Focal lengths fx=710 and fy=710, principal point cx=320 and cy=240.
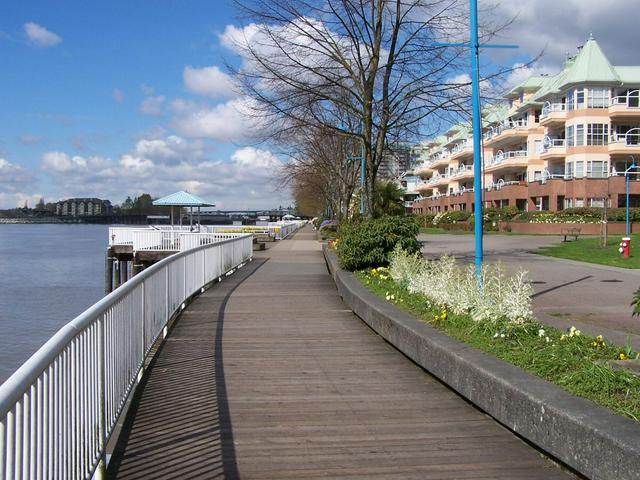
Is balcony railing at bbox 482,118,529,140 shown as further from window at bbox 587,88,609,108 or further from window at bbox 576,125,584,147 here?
window at bbox 587,88,609,108

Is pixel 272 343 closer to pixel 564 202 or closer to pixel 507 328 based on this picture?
pixel 507 328

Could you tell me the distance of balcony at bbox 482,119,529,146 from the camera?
69.6m

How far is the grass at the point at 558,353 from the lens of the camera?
203 inches

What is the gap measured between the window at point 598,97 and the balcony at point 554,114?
2981 mm

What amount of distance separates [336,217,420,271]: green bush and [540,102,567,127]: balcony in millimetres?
47866

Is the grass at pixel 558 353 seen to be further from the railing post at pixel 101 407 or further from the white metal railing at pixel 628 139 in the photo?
the white metal railing at pixel 628 139

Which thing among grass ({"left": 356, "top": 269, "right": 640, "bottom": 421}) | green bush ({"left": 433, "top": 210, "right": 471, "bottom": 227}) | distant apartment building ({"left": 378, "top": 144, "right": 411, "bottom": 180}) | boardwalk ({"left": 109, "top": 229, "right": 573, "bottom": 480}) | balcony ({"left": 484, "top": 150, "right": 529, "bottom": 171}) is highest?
balcony ({"left": 484, "top": 150, "right": 529, "bottom": 171})

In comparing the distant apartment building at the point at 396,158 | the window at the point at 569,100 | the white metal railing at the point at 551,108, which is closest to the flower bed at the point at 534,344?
the distant apartment building at the point at 396,158

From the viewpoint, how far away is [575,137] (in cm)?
5831

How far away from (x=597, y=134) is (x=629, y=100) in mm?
4101

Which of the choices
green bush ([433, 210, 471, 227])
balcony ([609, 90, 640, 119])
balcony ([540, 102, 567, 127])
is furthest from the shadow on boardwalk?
green bush ([433, 210, 471, 227])

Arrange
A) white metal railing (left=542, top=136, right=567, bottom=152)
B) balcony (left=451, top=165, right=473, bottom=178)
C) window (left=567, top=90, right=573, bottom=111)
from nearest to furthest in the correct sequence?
window (left=567, top=90, right=573, bottom=111) → white metal railing (left=542, top=136, right=567, bottom=152) → balcony (left=451, top=165, right=473, bottom=178)

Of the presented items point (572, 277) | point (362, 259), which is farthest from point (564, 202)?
point (362, 259)

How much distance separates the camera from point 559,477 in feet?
15.7
